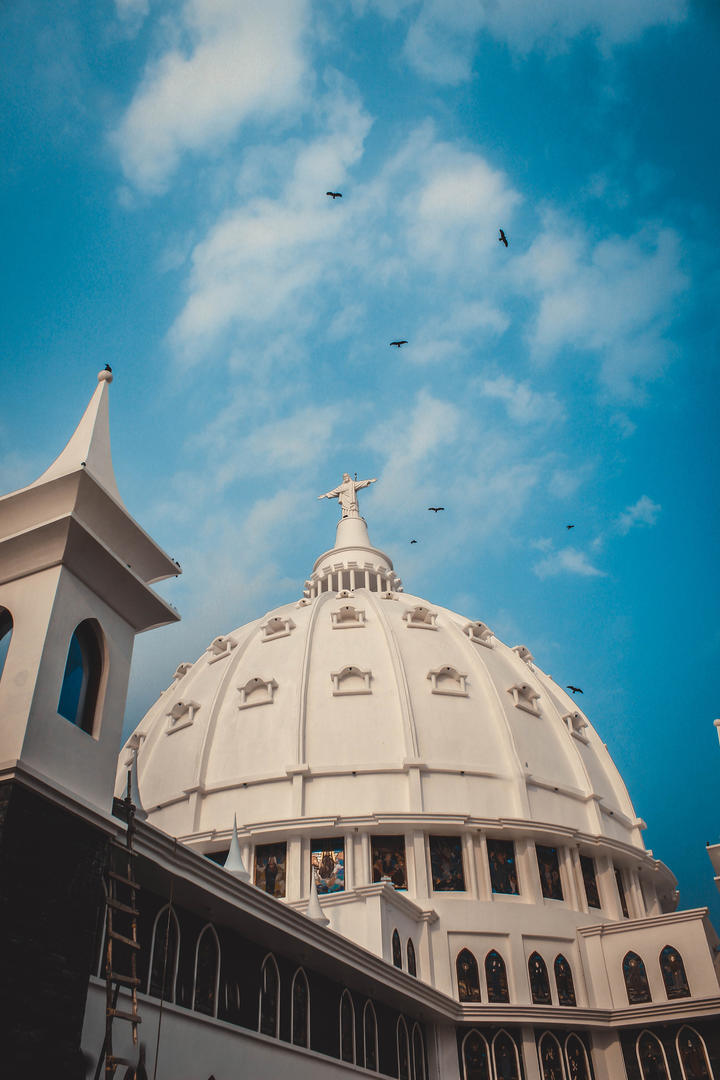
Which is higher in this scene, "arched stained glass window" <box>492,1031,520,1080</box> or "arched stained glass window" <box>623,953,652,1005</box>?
"arched stained glass window" <box>623,953,652,1005</box>

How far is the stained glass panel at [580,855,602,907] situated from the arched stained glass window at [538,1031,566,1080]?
545 centimetres

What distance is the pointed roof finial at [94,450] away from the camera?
44.9ft

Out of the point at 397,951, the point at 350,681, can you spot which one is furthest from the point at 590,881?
the point at 350,681

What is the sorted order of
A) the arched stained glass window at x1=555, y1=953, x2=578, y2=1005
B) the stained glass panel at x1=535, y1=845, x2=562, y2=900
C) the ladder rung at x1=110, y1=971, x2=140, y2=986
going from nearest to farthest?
the ladder rung at x1=110, y1=971, x2=140, y2=986 < the arched stained glass window at x1=555, y1=953, x2=578, y2=1005 < the stained glass panel at x1=535, y1=845, x2=562, y2=900

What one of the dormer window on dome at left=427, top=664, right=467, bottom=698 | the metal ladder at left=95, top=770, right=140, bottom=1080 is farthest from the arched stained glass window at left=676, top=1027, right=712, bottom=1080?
the metal ladder at left=95, top=770, right=140, bottom=1080

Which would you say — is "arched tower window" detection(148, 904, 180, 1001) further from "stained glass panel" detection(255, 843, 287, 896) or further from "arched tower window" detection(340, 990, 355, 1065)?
"stained glass panel" detection(255, 843, 287, 896)

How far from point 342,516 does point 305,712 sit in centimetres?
2121

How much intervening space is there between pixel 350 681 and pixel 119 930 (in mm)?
23232

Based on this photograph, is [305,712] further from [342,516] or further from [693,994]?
[342,516]

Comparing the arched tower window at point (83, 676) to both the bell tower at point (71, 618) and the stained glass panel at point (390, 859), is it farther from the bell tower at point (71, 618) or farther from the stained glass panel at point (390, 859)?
the stained glass panel at point (390, 859)

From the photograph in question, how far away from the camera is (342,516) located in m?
53.8

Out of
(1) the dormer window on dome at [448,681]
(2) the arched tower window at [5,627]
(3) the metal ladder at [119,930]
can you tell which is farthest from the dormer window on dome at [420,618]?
(2) the arched tower window at [5,627]

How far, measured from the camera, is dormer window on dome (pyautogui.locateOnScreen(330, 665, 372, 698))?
35.0m

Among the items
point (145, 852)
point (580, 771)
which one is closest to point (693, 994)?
point (580, 771)
